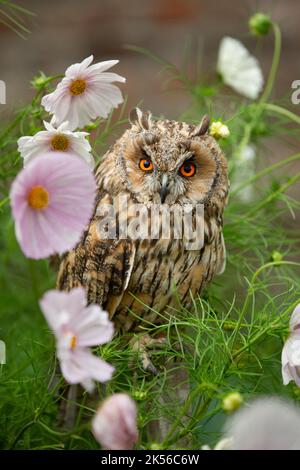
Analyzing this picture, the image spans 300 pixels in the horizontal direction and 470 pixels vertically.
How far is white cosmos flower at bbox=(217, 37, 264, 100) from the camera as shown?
100 cm

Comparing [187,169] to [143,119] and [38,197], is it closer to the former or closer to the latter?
[143,119]

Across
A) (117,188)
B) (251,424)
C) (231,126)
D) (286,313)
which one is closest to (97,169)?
(117,188)

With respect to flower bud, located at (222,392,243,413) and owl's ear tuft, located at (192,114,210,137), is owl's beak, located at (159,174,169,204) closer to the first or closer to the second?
owl's ear tuft, located at (192,114,210,137)

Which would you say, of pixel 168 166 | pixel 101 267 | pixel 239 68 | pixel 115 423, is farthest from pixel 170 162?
pixel 115 423

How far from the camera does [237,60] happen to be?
3.32 feet

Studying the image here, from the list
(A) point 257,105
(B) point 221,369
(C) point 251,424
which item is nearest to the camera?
(C) point 251,424

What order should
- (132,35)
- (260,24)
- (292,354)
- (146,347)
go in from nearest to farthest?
(292,354) < (146,347) < (260,24) < (132,35)

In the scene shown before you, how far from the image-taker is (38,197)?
52cm

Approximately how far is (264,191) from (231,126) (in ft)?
0.29

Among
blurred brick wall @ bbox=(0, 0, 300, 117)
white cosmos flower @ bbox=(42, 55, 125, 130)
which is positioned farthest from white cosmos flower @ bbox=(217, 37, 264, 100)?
blurred brick wall @ bbox=(0, 0, 300, 117)

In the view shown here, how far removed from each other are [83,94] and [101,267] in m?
0.24

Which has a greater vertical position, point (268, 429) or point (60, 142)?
point (60, 142)

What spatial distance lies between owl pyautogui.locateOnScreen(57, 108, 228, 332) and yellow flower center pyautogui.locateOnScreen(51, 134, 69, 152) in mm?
174

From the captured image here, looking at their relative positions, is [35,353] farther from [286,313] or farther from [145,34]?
[145,34]
